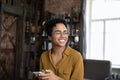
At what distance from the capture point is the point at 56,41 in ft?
4.80

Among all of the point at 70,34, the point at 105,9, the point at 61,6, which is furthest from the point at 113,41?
the point at 61,6

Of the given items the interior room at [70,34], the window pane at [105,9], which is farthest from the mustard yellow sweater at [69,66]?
the window pane at [105,9]

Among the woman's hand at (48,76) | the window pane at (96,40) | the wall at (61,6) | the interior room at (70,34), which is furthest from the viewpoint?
the wall at (61,6)

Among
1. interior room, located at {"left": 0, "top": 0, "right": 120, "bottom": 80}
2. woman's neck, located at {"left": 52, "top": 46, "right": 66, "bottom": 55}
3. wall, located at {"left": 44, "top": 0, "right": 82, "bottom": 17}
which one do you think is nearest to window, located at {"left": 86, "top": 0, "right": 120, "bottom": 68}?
interior room, located at {"left": 0, "top": 0, "right": 120, "bottom": 80}

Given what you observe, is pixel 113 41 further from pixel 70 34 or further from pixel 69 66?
pixel 69 66

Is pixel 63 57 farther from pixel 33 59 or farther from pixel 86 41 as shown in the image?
pixel 33 59

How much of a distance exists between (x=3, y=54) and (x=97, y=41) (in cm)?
295

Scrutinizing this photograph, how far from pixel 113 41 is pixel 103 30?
47 cm

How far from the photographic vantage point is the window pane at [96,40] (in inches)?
262

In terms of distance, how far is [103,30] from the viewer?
660cm

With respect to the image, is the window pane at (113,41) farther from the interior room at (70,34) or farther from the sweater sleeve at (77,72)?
the sweater sleeve at (77,72)

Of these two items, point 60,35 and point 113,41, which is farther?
point 113,41

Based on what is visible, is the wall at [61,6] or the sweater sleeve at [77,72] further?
the wall at [61,6]

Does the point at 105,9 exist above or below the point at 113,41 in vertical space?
above
